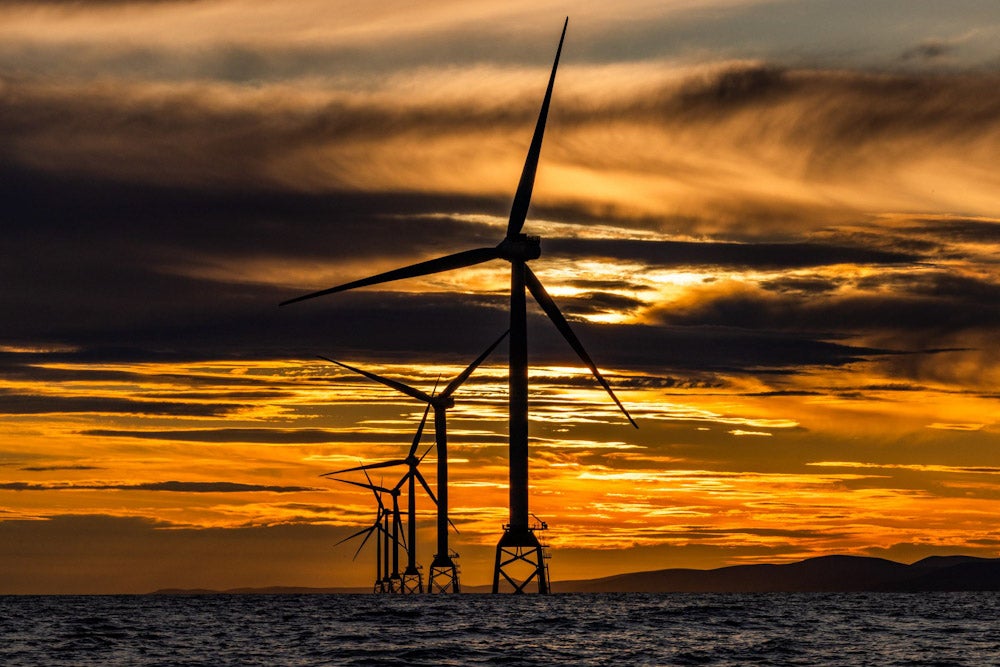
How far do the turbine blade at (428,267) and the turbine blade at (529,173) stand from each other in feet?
15.6

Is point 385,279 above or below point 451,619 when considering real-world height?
above

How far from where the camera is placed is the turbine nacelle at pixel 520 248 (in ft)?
518

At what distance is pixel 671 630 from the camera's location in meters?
118

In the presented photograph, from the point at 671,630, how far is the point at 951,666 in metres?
38.8

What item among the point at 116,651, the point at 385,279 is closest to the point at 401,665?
the point at 116,651

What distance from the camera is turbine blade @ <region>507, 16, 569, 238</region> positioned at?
488 feet

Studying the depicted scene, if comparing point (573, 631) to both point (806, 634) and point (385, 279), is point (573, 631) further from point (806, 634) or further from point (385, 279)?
point (385, 279)

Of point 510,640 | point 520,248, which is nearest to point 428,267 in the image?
point 520,248

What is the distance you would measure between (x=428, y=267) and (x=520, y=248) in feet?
50.0

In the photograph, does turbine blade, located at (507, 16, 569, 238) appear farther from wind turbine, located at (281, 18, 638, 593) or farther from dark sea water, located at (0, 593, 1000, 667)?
dark sea water, located at (0, 593, 1000, 667)

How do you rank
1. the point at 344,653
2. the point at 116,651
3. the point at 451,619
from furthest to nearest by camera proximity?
the point at 451,619 → the point at 116,651 → the point at 344,653

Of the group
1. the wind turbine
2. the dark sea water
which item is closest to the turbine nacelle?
the wind turbine

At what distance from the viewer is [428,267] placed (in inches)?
5802

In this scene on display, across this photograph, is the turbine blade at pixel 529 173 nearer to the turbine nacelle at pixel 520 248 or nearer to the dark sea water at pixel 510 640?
the turbine nacelle at pixel 520 248
